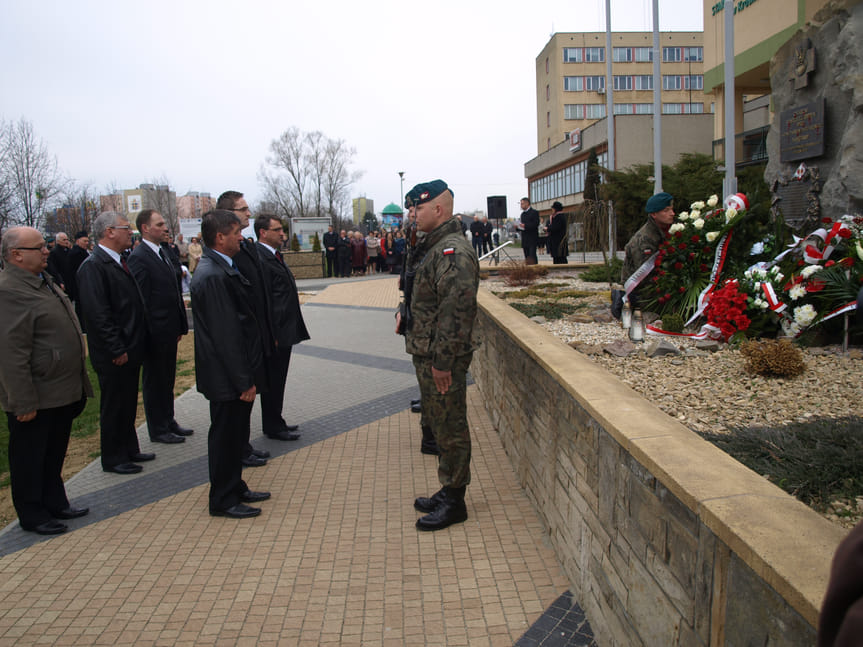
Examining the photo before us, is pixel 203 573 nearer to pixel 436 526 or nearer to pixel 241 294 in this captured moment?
pixel 436 526

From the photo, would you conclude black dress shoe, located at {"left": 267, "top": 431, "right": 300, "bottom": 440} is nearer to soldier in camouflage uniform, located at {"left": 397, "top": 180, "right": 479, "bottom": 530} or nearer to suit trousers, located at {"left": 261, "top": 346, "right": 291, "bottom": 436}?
suit trousers, located at {"left": 261, "top": 346, "right": 291, "bottom": 436}

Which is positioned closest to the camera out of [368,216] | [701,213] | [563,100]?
[701,213]

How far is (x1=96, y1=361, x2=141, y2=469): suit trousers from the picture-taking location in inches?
206

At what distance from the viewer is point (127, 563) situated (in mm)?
3795

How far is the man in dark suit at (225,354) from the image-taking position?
412 centimetres

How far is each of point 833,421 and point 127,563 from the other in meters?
4.04

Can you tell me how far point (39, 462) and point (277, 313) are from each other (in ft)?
7.50

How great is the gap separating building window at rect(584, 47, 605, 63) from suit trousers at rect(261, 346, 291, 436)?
63.6m

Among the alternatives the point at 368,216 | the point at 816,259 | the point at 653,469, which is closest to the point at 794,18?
the point at 816,259

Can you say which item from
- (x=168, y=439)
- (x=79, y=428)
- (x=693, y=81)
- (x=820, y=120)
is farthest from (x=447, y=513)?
(x=693, y=81)

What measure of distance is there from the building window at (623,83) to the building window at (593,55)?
294cm

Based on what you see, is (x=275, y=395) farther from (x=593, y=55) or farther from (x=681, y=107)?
(x=681, y=107)

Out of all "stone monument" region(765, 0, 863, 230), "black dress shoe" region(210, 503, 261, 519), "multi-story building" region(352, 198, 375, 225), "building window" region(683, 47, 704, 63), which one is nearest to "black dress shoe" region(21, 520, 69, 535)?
"black dress shoe" region(210, 503, 261, 519)

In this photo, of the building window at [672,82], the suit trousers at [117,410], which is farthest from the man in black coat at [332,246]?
the building window at [672,82]
